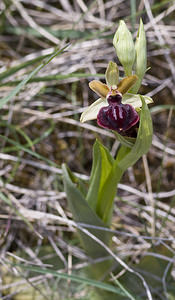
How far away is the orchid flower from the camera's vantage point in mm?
1133

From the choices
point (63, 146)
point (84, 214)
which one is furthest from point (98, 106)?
point (63, 146)

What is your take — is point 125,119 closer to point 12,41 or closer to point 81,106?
point 81,106

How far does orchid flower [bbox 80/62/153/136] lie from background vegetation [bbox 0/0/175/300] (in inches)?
11.7

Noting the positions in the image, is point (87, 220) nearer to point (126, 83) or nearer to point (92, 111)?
point (92, 111)

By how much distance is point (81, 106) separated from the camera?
2133mm

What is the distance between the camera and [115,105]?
1.18 metres

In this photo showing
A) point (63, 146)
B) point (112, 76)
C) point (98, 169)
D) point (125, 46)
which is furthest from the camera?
point (63, 146)

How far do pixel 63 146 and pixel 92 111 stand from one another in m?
0.90

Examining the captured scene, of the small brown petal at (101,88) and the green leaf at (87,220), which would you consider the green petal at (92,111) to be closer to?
the small brown petal at (101,88)

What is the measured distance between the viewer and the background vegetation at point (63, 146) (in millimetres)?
1656

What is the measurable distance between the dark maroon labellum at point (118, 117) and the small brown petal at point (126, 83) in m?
0.05

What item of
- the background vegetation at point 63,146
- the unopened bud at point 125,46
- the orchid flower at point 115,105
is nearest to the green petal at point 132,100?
the orchid flower at point 115,105

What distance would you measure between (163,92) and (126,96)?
1.10 metres

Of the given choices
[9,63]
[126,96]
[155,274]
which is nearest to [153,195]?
[155,274]
